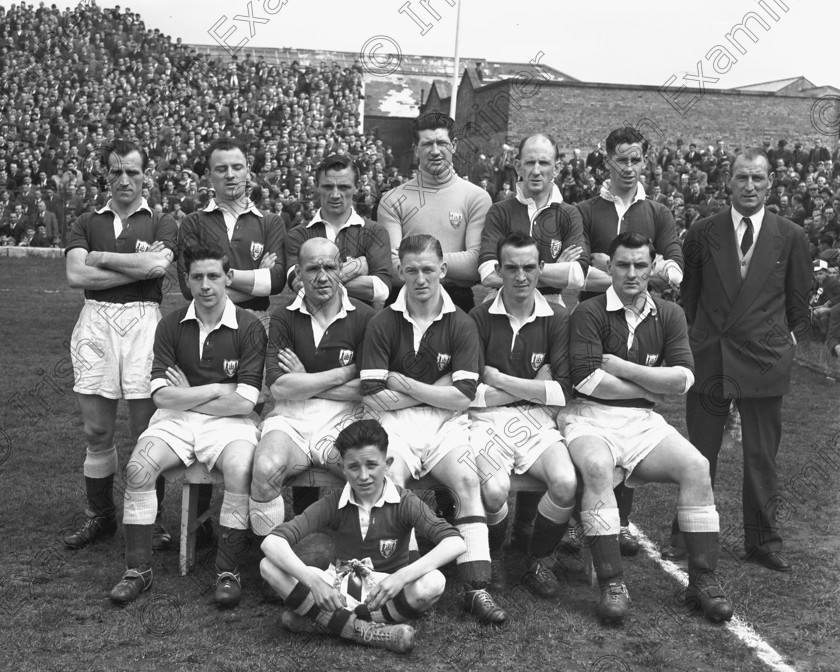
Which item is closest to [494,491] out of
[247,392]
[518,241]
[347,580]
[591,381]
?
[591,381]

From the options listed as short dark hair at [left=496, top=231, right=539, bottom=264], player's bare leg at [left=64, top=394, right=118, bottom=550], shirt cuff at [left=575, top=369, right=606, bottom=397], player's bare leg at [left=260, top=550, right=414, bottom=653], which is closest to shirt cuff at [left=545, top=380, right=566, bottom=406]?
shirt cuff at [left=575, top=369, right=606, bottom=397]

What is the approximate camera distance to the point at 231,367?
5.79 metres

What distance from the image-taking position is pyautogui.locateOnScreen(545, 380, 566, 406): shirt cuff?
5609mm

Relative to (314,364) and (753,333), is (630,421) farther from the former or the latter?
(314,364)

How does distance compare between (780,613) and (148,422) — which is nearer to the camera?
(780,613)

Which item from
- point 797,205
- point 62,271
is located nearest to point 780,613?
point 797,205

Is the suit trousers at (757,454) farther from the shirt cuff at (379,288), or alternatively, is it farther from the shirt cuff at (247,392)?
the shirt cuff at (247,392)

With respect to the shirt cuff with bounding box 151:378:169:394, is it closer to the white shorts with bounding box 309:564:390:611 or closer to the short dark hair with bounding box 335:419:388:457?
the short dark hair with bounding box 335:419:388:457

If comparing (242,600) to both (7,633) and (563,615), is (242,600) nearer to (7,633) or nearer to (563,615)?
(7,633)

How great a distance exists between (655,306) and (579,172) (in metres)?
20.0

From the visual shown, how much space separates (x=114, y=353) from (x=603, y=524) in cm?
314

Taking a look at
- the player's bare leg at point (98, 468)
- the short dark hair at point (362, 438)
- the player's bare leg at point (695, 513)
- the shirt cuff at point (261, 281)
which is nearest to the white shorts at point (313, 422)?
the short dark hair at point (362, 438)

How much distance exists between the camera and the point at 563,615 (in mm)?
5270

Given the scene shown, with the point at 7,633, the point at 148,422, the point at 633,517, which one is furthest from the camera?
the point at 633,517
